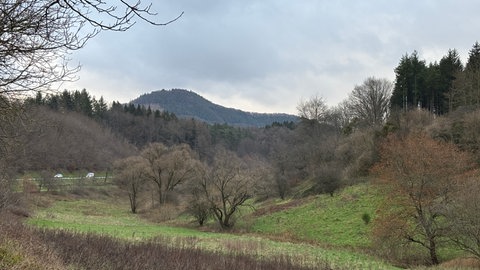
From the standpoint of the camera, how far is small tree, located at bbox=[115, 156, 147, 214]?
5562cm

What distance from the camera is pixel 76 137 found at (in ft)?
329

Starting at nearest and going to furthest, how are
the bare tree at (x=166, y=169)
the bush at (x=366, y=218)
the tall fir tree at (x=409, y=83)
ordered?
the bush at (x=366, y=218)
the bare tree at (x=166, y=169)
the tall fir tree at (x=409, y=83)

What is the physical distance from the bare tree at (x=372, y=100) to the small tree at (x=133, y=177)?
124 ft

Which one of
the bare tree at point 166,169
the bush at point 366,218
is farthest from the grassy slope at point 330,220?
the bare tree at point 166,169

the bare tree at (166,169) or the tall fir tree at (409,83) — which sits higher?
the tall fir tree at (409,83)

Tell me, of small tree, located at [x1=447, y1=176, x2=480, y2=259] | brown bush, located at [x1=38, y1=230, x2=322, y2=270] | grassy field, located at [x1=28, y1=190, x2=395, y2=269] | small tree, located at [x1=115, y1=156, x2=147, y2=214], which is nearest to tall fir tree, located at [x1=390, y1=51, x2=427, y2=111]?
grassy field, located at [x1=28, y1=190, x2=395, y2=269]

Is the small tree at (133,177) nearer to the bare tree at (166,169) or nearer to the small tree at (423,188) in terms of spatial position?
the bare tree at (166,169)

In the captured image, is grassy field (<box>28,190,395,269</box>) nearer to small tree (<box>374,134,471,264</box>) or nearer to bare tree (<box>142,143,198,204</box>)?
small tree (<box>374,134,471,264</box>)

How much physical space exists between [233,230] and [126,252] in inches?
1036

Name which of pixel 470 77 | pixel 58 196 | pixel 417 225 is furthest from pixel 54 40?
pixel 58 196

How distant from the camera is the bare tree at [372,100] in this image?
68.2 m

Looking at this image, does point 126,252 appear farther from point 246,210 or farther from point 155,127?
point 155,127

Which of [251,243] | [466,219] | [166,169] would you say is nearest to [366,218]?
[251,243]

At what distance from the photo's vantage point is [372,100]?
68.5 m
